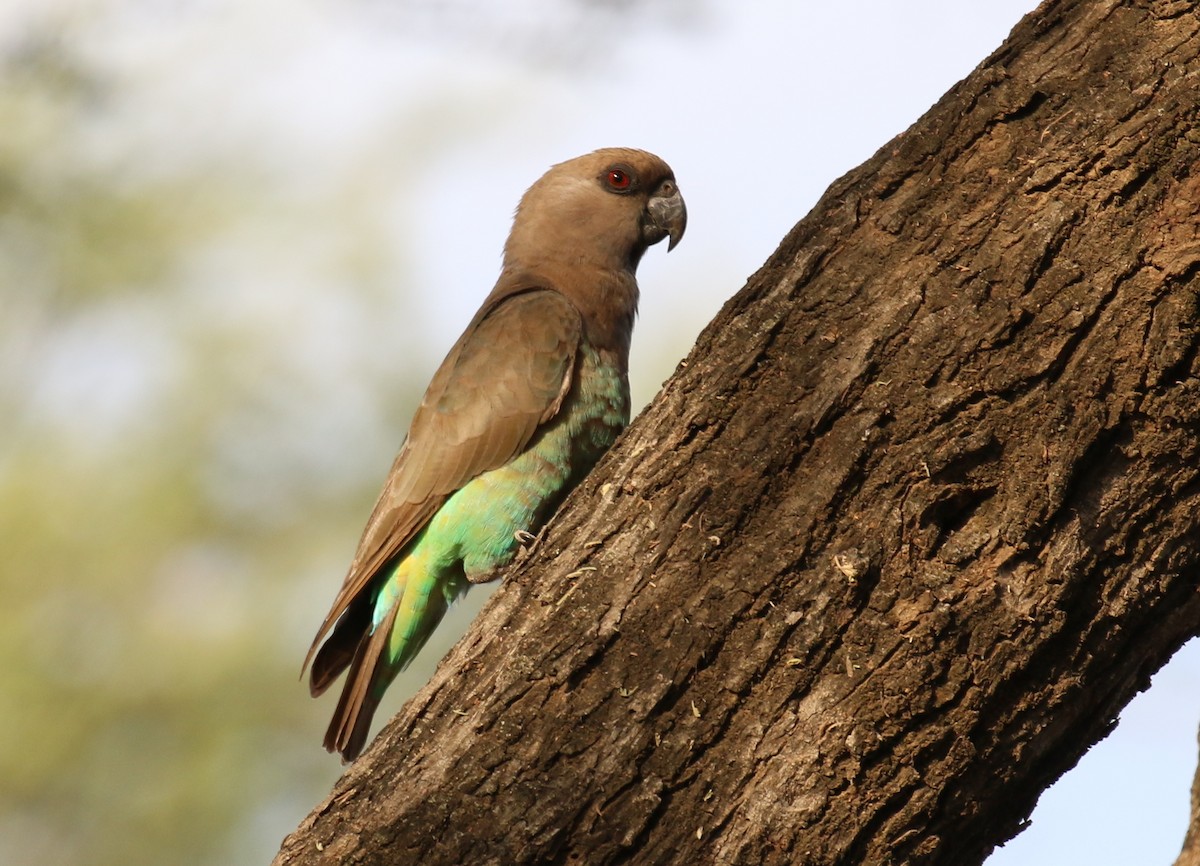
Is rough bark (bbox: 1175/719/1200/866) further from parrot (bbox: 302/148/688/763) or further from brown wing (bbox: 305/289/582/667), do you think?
brown wing (bbox: 305/289/582/667)

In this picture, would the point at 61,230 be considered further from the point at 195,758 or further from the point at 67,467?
the point at 195,758

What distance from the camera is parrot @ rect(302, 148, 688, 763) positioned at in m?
5.32

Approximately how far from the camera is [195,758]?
8484 millimetres

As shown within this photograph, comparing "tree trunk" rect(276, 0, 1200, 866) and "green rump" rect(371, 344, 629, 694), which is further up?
"green rump" rect(371, 344, 629, 694)

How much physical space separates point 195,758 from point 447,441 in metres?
4.26

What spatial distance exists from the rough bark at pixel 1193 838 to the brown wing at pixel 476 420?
9.18 ft

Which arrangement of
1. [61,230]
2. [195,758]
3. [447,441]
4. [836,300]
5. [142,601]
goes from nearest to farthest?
[836,300] < [447,441] < [195,758] < [142,601] < [61,230]

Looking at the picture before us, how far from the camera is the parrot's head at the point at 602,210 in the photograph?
655 centimetres

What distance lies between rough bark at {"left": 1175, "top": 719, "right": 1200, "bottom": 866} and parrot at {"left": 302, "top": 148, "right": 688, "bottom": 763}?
2.63 metres

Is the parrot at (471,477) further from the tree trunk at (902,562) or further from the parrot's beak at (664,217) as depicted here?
the tree trunk at (902,562)

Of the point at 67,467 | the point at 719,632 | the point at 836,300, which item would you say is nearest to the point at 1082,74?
the point at 836,300

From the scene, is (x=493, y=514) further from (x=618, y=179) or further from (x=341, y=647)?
(x=618, y=179)

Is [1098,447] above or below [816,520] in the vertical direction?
below

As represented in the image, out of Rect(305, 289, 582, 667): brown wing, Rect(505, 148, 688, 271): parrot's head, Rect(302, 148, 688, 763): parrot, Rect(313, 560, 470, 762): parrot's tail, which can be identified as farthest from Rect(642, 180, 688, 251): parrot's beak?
Rect(313, 560, 470, 762): parrot's tail
